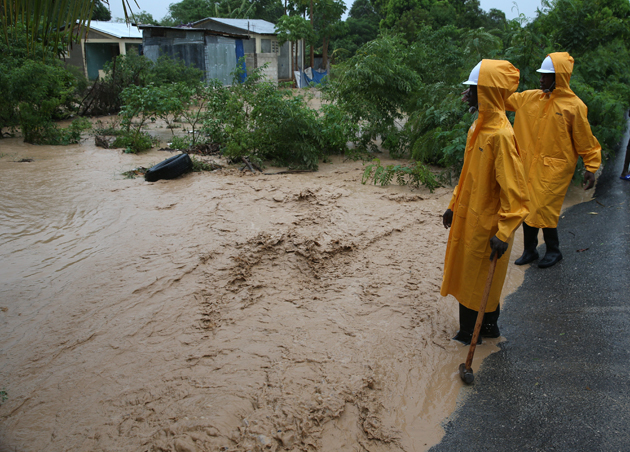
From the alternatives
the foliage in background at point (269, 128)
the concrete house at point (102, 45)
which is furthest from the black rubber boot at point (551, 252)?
the concrete house at point (102, 45)

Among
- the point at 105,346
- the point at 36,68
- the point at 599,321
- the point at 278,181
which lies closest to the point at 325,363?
the point at 105,346

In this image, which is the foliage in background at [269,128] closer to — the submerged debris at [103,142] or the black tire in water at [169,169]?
the black tire in water at [169,169]

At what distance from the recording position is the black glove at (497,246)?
2.52 metres

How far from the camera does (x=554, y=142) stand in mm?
3848

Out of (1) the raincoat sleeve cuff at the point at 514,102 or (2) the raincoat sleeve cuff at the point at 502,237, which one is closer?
(2) the raincoat sleeve cuff at the point at 502,237

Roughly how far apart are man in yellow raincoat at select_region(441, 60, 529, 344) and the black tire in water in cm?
550

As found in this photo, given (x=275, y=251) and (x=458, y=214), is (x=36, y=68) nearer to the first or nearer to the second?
(x=275, y=251)

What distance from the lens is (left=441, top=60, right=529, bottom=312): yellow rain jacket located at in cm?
253

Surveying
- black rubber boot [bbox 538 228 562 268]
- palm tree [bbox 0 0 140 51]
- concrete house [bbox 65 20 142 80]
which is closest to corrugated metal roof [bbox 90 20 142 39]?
concrete house [bbox 65 20 142 80]

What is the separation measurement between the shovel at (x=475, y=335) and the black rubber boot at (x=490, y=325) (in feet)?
1.29

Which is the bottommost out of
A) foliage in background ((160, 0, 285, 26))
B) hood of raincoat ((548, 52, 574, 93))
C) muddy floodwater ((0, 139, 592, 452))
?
muddy floodwater ((0, 139, 592, 452))

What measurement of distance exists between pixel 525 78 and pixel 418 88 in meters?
2.68

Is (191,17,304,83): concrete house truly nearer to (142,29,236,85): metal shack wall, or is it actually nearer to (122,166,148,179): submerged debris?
(142,29,236,85): metal shack wall

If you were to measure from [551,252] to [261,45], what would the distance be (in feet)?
80.0
